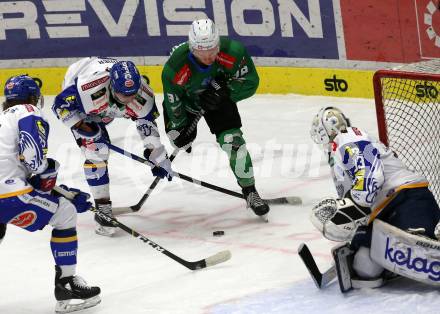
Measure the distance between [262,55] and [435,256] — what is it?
4.62m

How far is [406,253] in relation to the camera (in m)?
4.66

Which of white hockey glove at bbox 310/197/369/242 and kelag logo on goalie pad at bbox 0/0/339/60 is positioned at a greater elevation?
kelag logo on goalie pad at bbox 0/0/339/60

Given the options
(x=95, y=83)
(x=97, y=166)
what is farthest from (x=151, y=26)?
(x=95, y=83)

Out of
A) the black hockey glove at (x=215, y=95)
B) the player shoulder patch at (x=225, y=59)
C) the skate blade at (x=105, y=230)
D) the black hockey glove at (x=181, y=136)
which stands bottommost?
the skate blade at (x=105, y=230)

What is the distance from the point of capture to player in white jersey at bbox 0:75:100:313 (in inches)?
189

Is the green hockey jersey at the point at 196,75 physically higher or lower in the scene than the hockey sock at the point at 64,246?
higher

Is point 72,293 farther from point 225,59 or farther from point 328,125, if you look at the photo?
point 225,59

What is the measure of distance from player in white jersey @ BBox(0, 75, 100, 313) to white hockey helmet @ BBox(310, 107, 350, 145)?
3.96ft

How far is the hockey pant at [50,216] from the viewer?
485cm

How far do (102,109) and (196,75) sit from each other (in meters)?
0.61

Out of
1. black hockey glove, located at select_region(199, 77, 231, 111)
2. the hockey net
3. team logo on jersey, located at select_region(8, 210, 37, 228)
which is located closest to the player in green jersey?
black hockey glove, located at select_region(199, 77, 231, 111)

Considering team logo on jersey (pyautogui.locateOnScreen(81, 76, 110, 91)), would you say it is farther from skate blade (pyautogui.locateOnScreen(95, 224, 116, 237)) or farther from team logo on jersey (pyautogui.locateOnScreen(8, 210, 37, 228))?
team logo on jersey (pyautogui.locateOnScreen(8, 210, 37, 228))

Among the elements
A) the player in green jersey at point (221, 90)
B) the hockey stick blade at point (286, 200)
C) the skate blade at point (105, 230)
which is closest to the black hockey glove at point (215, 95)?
the player in green jersey at point (221, 90)

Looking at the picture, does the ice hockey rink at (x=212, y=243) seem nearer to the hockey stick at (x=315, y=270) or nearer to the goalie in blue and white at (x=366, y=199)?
the hockey stick at (x=315, y=270)
